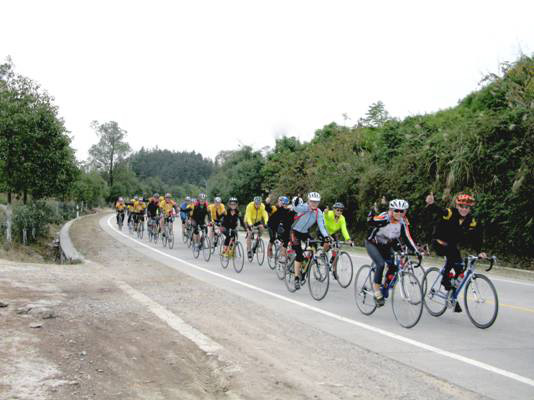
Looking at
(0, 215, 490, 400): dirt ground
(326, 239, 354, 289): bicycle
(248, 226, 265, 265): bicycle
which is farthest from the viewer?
(248, 226, 265, 265): bicycle

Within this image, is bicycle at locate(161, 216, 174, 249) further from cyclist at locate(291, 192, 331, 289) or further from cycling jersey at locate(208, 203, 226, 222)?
cyclist at locate(291, 192, 331, 289)

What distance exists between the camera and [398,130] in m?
25.7

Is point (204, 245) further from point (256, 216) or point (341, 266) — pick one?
point (341, 266)

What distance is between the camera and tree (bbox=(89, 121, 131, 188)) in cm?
11431

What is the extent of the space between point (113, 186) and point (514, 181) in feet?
332

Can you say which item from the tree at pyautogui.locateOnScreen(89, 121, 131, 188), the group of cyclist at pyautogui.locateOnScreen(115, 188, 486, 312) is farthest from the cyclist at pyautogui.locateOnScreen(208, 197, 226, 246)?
the tree at pyautogui.locateOnScreen(89, 121, 131, 188)

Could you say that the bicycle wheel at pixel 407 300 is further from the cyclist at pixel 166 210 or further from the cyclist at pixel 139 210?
the cyclist at pixel 139 210

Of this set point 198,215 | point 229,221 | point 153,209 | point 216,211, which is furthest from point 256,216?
point 153,209

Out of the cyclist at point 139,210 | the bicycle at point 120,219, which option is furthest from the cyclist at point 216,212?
the bicycle at point 120,219

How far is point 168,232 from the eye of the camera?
22.0 metres

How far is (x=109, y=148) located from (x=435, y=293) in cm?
11318

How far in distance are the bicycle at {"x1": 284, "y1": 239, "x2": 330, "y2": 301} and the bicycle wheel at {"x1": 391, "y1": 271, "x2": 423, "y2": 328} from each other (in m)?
1.91

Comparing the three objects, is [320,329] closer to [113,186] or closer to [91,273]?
[91,273]

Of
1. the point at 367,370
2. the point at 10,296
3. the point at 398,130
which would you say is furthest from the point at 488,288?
the point at 398,130
